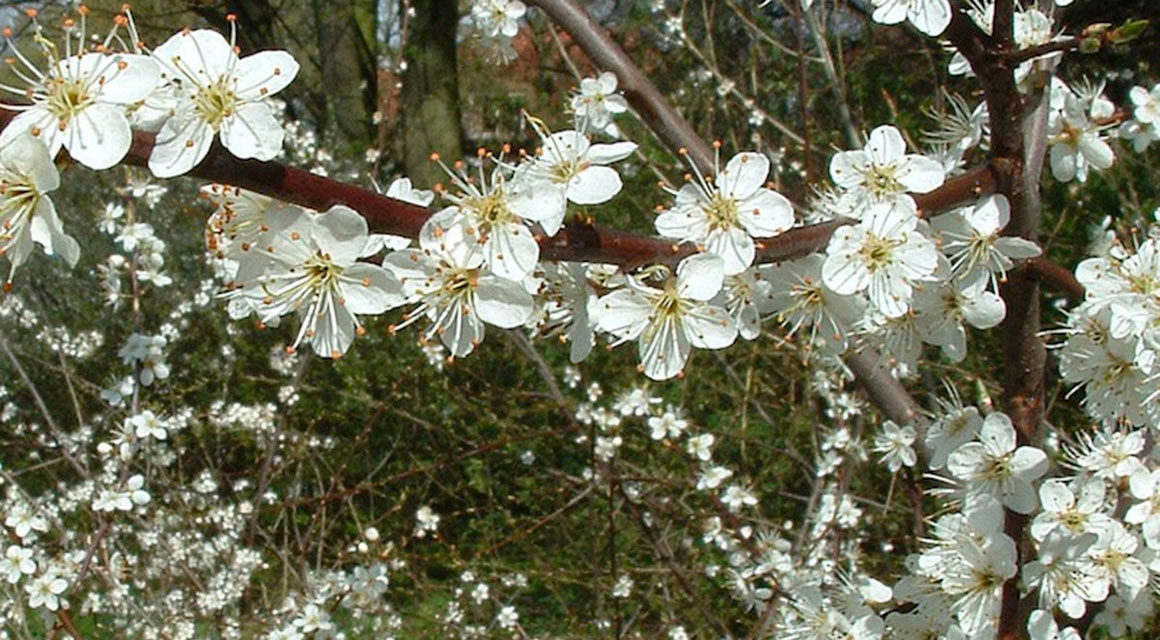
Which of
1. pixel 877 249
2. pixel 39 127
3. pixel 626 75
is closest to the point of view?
pixel 39 127

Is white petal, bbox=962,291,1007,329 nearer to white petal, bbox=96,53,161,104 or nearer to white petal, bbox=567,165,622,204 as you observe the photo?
white petal, bbox=567,165,622,204

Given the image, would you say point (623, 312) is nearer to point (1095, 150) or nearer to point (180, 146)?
point (180, 146)

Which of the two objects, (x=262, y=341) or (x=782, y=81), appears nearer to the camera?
(x=262, y=341)

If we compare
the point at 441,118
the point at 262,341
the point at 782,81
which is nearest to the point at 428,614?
the point at 262,341

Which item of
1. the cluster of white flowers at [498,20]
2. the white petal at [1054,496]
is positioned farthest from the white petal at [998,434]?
the cluster of white flowers at [498,20]

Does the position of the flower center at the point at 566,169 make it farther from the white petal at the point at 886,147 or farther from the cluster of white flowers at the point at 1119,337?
the cluster of white flowers at the point at 1119,337

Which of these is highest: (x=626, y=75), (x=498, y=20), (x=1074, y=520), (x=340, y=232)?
(x=498, y=20)

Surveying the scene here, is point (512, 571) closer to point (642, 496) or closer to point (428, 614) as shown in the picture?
point (428, 614)

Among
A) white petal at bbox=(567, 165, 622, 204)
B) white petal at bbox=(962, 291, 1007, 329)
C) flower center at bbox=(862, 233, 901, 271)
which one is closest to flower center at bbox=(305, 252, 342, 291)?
white petal at bbox=(567, 165, 622, 204)

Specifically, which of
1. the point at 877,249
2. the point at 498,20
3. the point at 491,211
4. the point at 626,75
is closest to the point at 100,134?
the point at 491,211

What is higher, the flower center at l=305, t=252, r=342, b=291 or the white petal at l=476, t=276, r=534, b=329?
the flower center at l=305, t=252, r=342, b=291

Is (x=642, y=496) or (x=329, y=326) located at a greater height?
(x=329, y=326)
